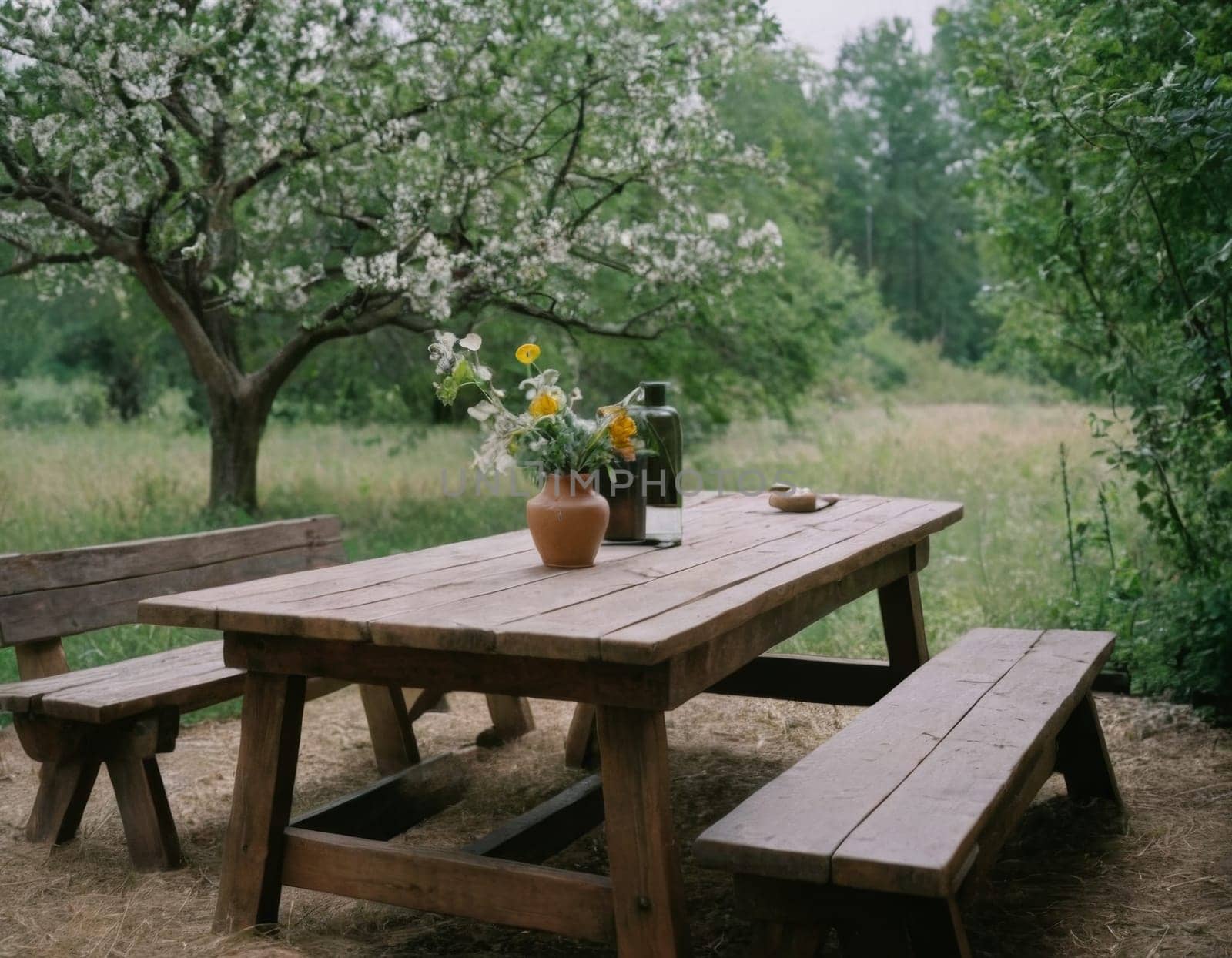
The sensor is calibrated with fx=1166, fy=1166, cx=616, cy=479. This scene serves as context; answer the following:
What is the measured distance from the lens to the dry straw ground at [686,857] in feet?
9.37

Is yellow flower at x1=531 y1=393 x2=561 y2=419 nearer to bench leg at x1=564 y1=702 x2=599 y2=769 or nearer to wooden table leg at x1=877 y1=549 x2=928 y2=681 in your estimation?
bench leg at x1=564 y1=702 x2=599 y2=769

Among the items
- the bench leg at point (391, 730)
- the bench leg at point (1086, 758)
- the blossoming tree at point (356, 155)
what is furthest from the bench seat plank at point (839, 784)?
the blossoming tree at point (356, 155)

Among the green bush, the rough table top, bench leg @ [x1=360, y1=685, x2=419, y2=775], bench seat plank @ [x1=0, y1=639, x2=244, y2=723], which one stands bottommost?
bench leg @ [x1=360, y1=685, x2=419, y2=775]

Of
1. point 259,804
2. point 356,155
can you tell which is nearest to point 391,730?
point 259,804

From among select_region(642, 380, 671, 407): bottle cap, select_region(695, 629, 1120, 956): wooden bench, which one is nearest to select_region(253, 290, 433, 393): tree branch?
select_region(642, 380, 671, 407): bottle cap

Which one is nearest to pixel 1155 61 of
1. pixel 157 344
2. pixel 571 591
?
pixel 571 591

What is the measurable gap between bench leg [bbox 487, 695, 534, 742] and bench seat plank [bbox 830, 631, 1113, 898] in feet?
6.74

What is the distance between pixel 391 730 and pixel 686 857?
1.24m

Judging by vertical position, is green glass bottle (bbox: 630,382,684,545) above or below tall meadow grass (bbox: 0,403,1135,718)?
above

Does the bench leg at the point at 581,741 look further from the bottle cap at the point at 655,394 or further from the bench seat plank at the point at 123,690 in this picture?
the bottle cap at the point at 655,394

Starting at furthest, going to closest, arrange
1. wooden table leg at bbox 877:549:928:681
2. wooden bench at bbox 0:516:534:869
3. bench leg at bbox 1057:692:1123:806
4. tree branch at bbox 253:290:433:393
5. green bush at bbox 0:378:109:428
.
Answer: green bush at bbox 0:378:109:428 → tree branch at bbox 253:290:433:393 → wooden table leg at bbox 877:549:928:681 → bench leg at bbox 1057:692:1123:806 → wooden bench at bbox 0:516:534:869

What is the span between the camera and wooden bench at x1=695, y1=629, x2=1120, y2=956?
1.96m

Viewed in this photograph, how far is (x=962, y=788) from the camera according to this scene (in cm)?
228

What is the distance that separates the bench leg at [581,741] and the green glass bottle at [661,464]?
1224 millimetres
